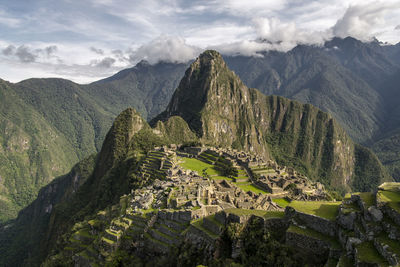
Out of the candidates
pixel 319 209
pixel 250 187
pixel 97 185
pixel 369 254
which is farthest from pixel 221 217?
pixel 97 185

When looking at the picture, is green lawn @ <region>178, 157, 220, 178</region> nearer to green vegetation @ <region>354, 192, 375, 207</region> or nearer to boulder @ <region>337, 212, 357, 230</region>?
green vegetation @ <region>354, 192, 375, 207</region>

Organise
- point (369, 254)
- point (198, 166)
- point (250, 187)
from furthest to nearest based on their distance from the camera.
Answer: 1. point (198, 166)
2. point (250, 187)
3. point (369, 254)

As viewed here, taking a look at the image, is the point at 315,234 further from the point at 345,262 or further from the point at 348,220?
the point at 345,262

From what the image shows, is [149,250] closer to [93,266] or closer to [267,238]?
[93,266]

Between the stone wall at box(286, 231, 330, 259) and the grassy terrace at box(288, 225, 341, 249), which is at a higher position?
the grassy terrace at box(288, 225, 341, 249)

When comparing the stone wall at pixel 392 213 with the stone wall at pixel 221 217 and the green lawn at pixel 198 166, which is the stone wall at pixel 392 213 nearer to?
the stone wall at pixel 221 217

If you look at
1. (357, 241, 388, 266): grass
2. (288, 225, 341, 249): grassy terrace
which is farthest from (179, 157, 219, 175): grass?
(357, 241, 388, 266): grass
